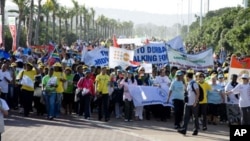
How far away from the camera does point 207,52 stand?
A: 2152cm

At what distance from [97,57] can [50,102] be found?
13.7 feet

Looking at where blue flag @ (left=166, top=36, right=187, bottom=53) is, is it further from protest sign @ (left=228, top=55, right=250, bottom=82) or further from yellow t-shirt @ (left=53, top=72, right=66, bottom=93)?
yellow t-shirt @ (left=53, top=72, right=66, bottom=93)

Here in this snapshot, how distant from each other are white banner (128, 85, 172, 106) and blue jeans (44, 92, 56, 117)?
227cm

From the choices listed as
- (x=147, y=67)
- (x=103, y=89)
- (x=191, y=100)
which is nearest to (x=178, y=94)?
(x=191, y=100)

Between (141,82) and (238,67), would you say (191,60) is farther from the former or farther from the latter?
(238,67)

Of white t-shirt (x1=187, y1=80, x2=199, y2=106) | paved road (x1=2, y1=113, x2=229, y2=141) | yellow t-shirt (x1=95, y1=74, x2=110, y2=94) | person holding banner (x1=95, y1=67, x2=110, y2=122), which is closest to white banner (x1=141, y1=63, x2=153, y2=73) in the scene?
paved road (x1=2, y1=113, x2=229, y2=141)

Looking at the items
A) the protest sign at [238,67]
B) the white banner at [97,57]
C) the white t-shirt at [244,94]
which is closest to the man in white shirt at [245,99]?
the white t-shirt at [244,94]

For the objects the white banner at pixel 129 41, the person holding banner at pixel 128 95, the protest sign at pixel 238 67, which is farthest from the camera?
the white banner at pixel 129 41

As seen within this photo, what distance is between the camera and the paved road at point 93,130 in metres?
14.5

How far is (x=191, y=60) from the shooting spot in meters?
21.3

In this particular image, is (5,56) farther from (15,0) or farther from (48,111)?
(15,0)

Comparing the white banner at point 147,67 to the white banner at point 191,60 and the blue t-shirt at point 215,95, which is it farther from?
the blue t-shirt at point 215,95

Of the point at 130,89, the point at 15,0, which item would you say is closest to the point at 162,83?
the point at 130,89

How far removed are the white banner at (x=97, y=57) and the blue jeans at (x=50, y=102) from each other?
3752mm
